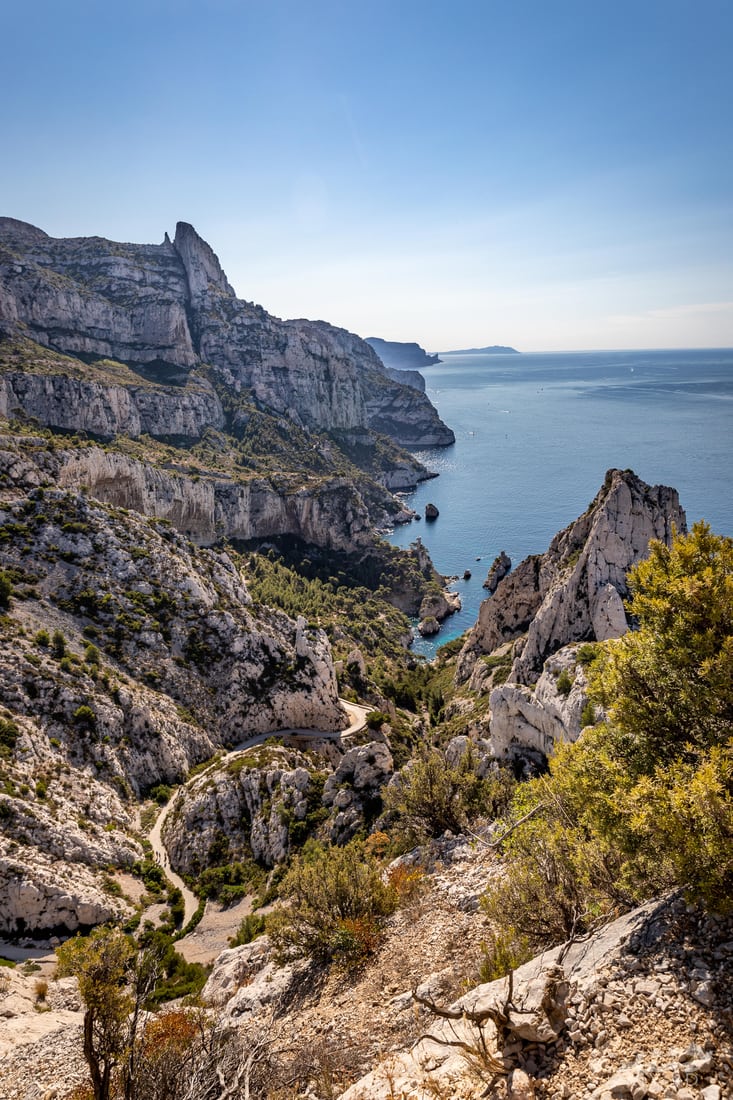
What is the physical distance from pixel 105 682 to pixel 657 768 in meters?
43.7

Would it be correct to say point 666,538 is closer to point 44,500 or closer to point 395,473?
point 44,500

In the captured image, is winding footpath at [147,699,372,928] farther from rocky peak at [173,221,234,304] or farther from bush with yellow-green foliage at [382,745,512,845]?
rocky peak at [173,221,234,304]

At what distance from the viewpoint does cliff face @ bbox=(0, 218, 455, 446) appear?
109 meters

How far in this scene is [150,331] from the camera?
14475 centimetres

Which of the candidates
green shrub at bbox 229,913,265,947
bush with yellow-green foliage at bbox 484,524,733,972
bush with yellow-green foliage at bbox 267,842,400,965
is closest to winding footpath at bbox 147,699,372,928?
green shrub at bbox 229,913,265,947

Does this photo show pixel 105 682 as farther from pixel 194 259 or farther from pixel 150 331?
pixel 194 259

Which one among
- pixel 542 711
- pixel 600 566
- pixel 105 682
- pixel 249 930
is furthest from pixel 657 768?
pixel 105 682

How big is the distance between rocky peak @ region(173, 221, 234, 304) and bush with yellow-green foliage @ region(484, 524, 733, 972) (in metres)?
193

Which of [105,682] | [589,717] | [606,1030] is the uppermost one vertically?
[606,1030]

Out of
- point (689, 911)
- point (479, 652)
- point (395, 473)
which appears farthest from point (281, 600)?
point (395, 473)

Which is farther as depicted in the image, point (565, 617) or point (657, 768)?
point (565, 617)

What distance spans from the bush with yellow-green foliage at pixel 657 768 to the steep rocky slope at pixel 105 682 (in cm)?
2857

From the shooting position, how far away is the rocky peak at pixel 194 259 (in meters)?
175

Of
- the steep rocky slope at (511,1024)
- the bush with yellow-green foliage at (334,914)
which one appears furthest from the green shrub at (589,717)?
the bush with yellow-green foliage at (334,914)
